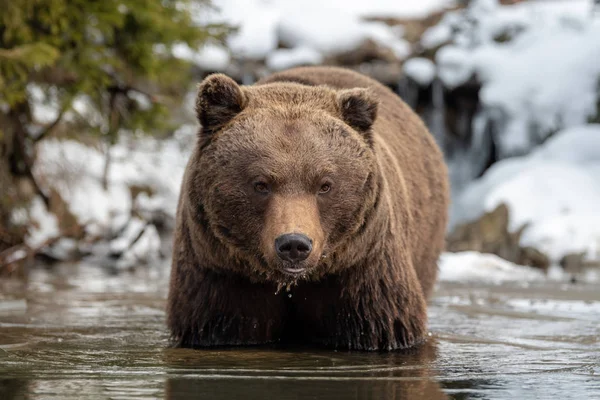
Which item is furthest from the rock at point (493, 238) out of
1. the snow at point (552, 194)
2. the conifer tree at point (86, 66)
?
the conifer tree at point (86, 66)

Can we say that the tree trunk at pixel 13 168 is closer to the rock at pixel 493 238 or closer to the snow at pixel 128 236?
the snow at pixel 128 236

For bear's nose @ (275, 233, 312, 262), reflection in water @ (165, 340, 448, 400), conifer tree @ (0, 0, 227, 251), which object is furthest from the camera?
conifer tree @ (0, 0, 227, 251)

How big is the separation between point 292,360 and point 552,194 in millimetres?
12995

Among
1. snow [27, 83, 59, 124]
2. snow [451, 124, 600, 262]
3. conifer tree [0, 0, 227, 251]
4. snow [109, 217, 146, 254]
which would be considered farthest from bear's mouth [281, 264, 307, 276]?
snow [451, 124, 600, 262]

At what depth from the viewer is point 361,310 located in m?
5.35

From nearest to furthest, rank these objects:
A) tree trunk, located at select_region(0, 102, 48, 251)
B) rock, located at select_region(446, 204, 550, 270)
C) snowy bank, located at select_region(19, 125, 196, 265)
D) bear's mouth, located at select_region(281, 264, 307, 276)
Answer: bear's mouth, located at select_region(281, 264, 307, 276), tree trunk, located at select_region(0, 102, 48, 251), snowy bank, located at select_region(19, 125, 196, 265), rock, located at select_region(446, 204, 550, 270)

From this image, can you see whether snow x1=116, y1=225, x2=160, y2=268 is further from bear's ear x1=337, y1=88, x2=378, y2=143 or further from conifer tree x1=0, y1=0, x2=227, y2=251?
bear's ear x1=337, y1=88, x2=378, y2=143

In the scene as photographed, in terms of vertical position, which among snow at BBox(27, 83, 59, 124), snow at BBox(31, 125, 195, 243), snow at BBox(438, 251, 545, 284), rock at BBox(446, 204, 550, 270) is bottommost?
snow at BBox(438, 251, 545, 284)

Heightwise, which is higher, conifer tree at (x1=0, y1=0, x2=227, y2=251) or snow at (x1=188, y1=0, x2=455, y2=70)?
snow at (x1=188, y1=0, x2=455, y2=70)

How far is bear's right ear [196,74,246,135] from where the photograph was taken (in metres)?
5.05

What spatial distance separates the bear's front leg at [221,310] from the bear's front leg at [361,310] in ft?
0.61

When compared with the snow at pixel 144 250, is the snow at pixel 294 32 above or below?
above

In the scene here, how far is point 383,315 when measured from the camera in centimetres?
539

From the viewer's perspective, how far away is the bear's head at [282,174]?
4641 mm
